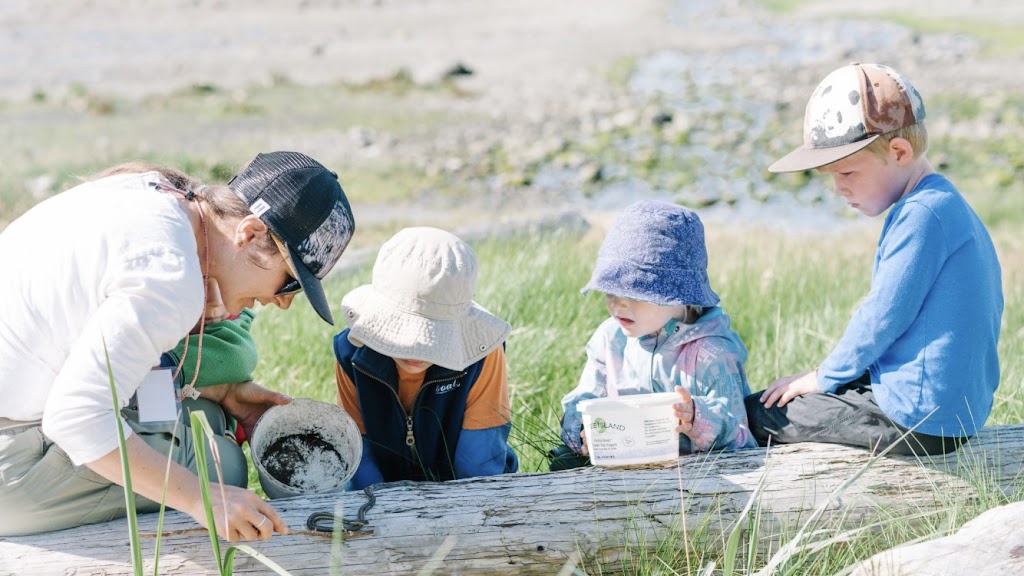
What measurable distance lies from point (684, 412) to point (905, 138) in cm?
101

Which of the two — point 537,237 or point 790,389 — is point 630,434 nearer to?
point 790,389

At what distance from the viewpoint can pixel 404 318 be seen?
319 centimetres

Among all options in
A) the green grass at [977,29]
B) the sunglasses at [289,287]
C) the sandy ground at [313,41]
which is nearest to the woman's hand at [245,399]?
the sunglasses at [289,287]

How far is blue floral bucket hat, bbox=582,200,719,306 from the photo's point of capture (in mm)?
3260

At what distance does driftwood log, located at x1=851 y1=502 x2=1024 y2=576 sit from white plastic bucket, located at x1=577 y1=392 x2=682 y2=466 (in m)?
0.60

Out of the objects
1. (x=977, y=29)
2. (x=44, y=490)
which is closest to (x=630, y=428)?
(x=44, y=490)

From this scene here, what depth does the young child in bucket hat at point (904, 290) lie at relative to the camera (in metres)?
3.08

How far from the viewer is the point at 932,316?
313cm

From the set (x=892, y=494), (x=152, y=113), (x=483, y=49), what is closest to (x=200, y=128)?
(x=152, y=113)

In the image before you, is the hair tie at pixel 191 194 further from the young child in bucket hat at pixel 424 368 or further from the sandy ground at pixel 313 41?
the sandy ground at pixel 313 41

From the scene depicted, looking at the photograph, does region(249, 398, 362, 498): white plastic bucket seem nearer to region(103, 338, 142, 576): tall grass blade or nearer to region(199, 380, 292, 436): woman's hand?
region(199, 380, 292, 436): woman's hand

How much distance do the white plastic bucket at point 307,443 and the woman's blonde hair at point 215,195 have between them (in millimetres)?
651

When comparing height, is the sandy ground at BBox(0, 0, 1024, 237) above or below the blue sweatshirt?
below

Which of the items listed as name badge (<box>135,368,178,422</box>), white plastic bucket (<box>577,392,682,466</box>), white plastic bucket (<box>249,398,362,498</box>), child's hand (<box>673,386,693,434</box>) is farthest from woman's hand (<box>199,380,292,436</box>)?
child's hand (<box>673,386,693,434</box>)
